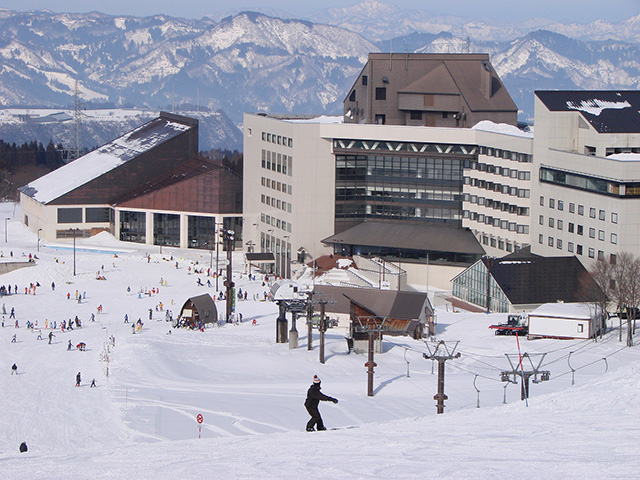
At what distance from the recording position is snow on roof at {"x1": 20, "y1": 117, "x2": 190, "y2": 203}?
132250 millimetres

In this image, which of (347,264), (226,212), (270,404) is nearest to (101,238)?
(226,212)

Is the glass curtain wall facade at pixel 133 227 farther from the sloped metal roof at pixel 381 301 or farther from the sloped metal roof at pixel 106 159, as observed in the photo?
the sloped metal roof at pixel 381 301

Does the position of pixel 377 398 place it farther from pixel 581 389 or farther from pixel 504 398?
pixel 581 389

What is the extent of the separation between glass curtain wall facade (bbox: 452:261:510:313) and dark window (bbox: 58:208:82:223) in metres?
59.8

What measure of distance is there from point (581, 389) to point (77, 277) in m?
72.8

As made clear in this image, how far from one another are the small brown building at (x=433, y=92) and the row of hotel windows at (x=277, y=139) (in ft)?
31.0

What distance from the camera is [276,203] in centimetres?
10794

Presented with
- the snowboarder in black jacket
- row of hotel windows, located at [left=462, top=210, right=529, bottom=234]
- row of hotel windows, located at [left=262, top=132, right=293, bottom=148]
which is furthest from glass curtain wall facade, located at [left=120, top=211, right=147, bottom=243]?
the snowboarder in black jacket

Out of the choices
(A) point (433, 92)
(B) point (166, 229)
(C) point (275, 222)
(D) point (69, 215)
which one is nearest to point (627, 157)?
(A) point (433, 92)

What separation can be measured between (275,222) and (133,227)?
25.5 meters

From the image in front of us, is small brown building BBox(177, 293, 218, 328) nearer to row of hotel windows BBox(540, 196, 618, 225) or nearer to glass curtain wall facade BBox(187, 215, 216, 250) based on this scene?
row of hotel windows BBox(540, 196, 618, 225)

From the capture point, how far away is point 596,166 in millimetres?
77375

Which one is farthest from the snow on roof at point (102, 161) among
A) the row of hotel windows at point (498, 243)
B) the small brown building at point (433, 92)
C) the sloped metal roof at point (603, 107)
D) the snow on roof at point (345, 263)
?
the sloped metal roof at point (603, 107)

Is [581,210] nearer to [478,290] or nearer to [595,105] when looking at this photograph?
[478,290]
